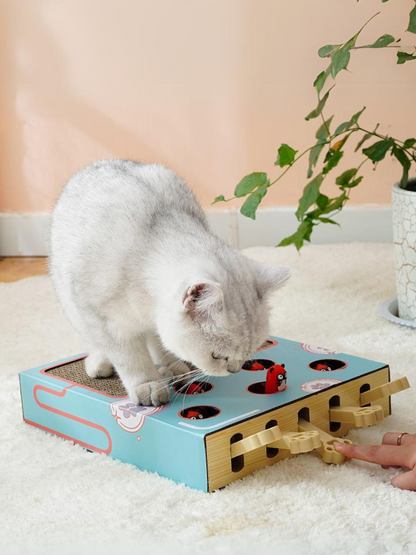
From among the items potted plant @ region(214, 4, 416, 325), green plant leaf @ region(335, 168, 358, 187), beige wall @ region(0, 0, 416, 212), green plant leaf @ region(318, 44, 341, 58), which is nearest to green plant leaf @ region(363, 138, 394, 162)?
potted plant @ region(214, 4, 416, 325)

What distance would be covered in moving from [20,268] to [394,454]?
1.85m

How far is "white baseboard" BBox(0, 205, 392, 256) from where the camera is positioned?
9.50 ft

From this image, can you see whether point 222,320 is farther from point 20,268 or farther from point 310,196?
point 20,268

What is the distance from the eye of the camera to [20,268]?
9.50 ft

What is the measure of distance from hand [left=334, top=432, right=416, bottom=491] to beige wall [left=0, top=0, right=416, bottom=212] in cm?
162

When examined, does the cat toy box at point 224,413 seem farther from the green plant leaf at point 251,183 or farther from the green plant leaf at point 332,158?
the green plant leaf at point 332,158

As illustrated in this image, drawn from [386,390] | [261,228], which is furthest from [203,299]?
[261,228]

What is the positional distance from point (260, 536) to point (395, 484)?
263 millimetres

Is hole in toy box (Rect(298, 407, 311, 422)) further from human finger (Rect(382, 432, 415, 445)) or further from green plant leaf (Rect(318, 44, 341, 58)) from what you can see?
green plant leaf (Rect(318, 44, 341, 58))

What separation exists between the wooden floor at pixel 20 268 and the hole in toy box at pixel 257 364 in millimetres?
1261

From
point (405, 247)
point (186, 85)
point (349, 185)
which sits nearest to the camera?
point (405, 247)

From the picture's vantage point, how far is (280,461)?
1445 mm

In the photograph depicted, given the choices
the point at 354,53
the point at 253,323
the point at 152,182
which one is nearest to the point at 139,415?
the point at 253,323

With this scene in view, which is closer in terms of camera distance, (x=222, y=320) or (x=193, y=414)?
(x=222, y=320)
